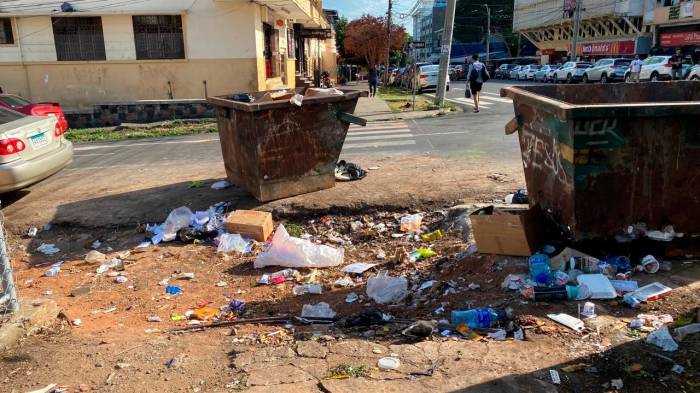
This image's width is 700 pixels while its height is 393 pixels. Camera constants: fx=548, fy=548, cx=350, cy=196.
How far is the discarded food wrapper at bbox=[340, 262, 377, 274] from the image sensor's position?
5164 mm

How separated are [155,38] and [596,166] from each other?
59.8 ft

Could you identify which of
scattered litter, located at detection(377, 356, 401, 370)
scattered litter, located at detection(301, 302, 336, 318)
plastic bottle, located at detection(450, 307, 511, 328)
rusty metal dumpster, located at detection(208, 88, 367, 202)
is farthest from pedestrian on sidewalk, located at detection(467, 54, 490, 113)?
scattered litter, located at detection(377, 356, 401, 370)

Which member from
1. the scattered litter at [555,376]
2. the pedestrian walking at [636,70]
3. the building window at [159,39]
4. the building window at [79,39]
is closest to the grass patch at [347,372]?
the scattered litter at [555,376]

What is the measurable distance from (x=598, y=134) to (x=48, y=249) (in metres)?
5.73

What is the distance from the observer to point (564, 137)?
159 inches

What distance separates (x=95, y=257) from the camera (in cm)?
577

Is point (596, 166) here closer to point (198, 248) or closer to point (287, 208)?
point (287, 208)

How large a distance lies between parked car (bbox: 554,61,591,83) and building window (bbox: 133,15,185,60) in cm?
2678

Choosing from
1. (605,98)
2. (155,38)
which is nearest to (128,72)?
(155,38)

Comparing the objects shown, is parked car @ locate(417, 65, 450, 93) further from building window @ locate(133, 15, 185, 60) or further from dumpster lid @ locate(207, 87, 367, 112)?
dumpster lid @ locate(207, 87, 367, 112)

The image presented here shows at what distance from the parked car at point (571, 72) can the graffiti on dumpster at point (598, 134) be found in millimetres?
34974

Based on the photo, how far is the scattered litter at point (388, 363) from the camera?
302 cm

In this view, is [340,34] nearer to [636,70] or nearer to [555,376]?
[636,70]

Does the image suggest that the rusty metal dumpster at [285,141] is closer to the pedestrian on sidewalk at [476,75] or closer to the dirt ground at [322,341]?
the dirt ground at [322,341]
